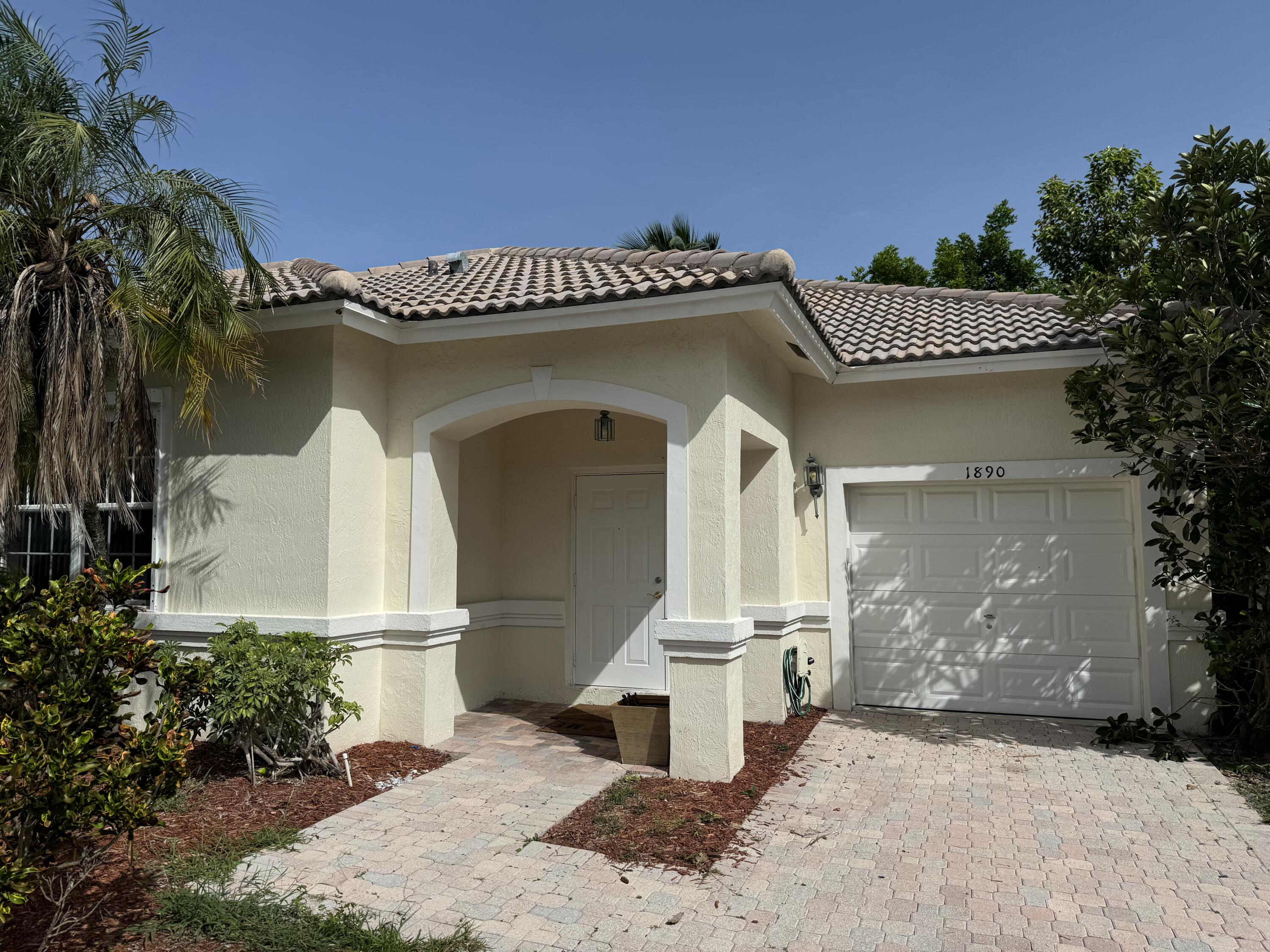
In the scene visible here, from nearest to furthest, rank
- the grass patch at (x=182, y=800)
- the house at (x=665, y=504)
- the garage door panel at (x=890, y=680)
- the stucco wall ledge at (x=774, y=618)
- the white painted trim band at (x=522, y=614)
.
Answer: the grass patch at (x=182, y=800), the house at (x=665, y=504), the stucco wall ledge at (x=774, y=618), the garage door panel at (x=890, y=680), the white painted trim band at (x=522, y=614)

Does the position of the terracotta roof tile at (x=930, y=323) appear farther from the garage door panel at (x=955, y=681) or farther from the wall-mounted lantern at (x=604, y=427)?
the garage door panel at (x=955, y=681)

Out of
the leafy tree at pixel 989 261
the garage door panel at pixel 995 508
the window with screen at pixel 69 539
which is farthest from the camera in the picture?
the leafy tree at pixel 989 261

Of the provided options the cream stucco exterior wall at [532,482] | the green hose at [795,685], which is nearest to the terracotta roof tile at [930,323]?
the cream stucco exterior wall at [532,482]

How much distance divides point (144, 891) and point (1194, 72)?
42.3 feet

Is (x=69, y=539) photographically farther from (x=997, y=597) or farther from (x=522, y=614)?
(x=997, y=597)

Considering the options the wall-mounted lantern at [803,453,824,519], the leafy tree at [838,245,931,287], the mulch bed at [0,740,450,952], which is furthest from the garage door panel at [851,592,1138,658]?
the leafy tree at [838,245,931,287]

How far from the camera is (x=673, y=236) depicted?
17.5m

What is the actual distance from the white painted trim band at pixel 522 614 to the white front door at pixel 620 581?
215mm

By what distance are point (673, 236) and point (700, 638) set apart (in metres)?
12.8

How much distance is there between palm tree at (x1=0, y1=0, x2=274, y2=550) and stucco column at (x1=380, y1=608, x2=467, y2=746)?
2.58m

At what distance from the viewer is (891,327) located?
10062 millimetres

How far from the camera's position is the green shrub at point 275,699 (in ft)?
19.2

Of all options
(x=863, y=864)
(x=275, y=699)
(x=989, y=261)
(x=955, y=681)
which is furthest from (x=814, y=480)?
(x=989, y=261)

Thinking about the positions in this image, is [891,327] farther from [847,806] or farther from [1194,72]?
[847,806]
